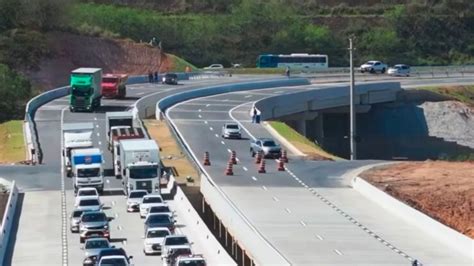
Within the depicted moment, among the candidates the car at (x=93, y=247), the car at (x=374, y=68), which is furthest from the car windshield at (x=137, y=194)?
the car at (x=374, y=68)

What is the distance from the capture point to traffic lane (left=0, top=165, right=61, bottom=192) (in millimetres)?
63938

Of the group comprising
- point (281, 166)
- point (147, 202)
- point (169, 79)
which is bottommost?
point (169, 79)

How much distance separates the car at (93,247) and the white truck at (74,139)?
19.4 meters

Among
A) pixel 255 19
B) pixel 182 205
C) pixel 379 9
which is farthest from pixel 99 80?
pixel 379 9

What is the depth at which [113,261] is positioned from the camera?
139 ft

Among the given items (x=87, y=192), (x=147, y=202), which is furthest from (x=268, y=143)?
(x=147, y=202)

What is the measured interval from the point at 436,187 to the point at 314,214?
8.78 meters

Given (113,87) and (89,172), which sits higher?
(89,172)

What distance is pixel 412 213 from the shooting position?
53.7 m

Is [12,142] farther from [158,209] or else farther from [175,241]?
[175,241]

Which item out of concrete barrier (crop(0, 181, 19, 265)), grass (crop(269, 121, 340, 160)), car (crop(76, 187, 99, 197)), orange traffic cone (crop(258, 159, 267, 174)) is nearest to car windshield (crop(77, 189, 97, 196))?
car (crop(76, 187, 99, 197))

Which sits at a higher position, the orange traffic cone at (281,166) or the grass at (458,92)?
the orange traffic cone at (281,166)

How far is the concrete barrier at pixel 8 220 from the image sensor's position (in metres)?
49.4

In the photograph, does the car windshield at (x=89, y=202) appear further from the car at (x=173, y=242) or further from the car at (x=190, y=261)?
the car at (x=190, y=261)
